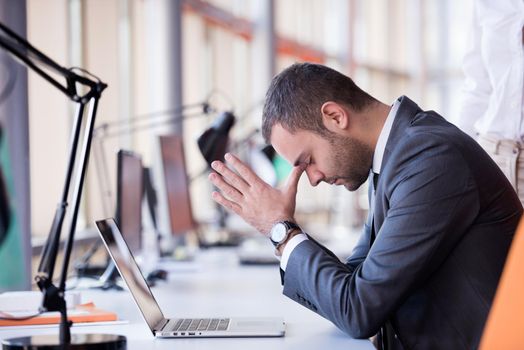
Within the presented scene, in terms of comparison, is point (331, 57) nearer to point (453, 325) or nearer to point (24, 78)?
point (24, 78)

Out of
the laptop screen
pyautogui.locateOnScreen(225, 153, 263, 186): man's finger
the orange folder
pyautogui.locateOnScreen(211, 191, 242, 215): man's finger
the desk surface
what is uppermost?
pyautogui.locateOnScreen(225, 153, 263, 186): man's finger

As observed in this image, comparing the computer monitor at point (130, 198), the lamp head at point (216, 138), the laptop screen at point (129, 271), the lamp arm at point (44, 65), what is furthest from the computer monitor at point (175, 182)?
the lamp arm at point (44, 65)

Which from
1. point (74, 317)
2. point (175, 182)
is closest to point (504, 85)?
point (175, 182)

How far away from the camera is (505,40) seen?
2627 mm

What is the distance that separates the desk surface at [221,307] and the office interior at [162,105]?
0.16m

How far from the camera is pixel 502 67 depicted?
2656 mm

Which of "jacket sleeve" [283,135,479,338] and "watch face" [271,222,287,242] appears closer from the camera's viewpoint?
"jacket sleeve" [283,135,479,338]

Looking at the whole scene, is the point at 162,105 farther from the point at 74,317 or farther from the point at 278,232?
the point at 278,232

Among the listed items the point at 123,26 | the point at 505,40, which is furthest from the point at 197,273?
the point at 123,26

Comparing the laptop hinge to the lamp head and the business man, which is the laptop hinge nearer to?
the business man

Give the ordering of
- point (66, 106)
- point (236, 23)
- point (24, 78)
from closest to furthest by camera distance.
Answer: point (24, 78) → point (66, 106) → point (236, 23)

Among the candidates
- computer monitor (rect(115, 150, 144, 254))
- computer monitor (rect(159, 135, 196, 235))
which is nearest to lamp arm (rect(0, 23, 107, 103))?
computer monitor (rect(115, 150, 144, 254))

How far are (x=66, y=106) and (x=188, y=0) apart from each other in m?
2.57

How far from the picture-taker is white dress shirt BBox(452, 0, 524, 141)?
257cm
